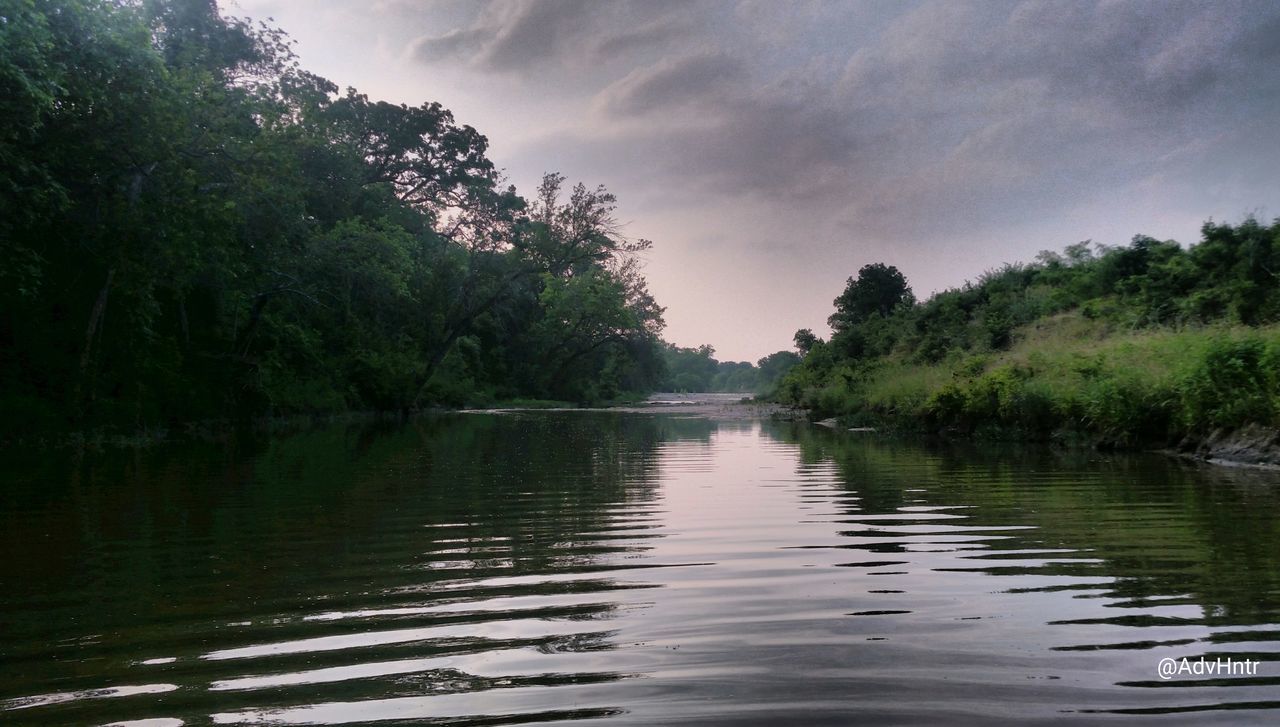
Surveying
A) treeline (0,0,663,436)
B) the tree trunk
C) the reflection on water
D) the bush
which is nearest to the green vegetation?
the bush

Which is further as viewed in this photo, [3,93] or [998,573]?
[3,93]

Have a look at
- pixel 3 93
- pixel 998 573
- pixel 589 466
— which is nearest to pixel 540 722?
pixel 998 573

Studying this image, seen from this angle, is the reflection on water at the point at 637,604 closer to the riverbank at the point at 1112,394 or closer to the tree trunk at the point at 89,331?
the riverbank at the point at 1112,394

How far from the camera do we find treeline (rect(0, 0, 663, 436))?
1823 centimetres

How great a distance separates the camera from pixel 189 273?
23.1 metres

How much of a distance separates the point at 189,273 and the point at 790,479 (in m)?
17.9

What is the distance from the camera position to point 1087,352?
22141 mm

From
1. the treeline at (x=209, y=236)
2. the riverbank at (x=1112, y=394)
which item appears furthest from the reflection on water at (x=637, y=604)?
the treeline at (x=209, y=236)

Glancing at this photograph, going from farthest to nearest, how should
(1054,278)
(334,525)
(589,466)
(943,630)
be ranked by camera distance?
(1054,278), (589,466), (334,525), (943,630)

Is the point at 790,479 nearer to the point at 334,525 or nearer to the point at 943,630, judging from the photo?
the point at 334,525

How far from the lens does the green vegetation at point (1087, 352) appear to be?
16.2 metres

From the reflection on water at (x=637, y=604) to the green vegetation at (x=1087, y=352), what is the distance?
21.1ft

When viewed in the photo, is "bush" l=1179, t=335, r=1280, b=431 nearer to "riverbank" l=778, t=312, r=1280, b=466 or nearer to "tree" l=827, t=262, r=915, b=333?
"riverbank" l=778, t=312, r=1280, b=466

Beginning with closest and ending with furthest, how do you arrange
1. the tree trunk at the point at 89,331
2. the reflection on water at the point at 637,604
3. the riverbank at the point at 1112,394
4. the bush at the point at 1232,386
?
1. the reflection on water at the point at 637,604
2. the bush at the point at 1232,386
3. the riverbank at the point at 1112,394
4. the tree trunk at the point at 89,331
